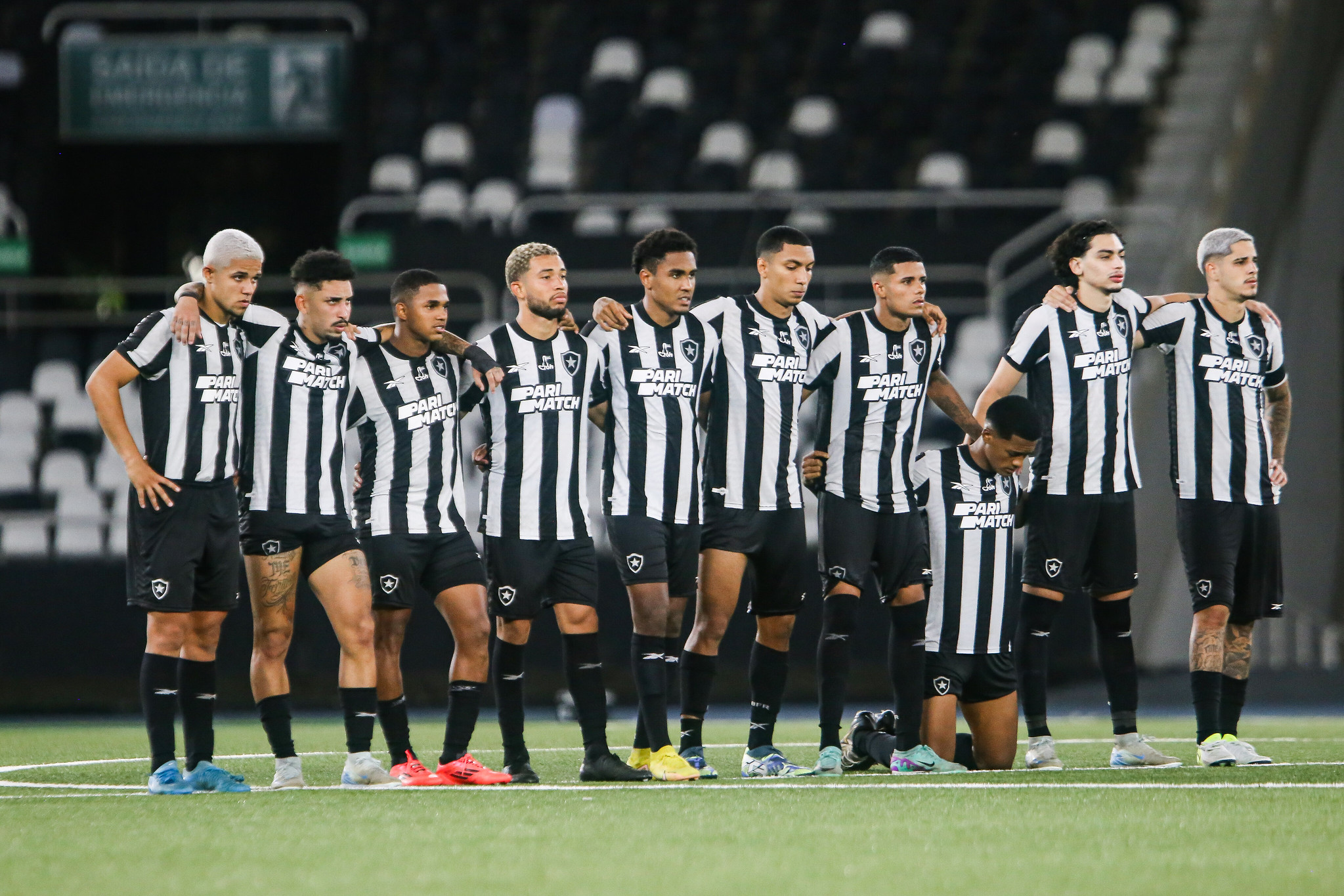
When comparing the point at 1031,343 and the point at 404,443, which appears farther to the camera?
the point at 1031,343

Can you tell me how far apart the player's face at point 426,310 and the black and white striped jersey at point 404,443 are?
0.14 meters

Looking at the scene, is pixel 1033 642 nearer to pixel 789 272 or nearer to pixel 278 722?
pixel 789 272

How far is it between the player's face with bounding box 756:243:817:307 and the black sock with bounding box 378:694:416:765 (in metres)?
2.25

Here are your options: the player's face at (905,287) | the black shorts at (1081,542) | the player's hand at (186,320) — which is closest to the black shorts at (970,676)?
the black shorts at (1081,542)

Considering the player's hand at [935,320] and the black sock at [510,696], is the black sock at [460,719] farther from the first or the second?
the player's hand at [935,320]

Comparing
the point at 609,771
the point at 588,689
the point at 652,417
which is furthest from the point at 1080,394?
the point at 609,771

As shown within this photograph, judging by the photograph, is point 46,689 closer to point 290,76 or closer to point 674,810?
point 290,76

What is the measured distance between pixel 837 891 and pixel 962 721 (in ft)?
21.2

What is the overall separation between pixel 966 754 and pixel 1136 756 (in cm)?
68

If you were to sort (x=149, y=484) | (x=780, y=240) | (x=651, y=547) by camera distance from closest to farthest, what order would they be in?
(x=149, y=484) < (x=651, y=547) < (x=780, y=240)

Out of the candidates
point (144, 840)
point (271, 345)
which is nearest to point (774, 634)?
point (271, 345)

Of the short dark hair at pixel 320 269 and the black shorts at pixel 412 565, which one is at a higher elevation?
the short dark hair at pixel 320 269

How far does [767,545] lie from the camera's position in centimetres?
689

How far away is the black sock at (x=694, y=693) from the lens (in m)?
6.87
